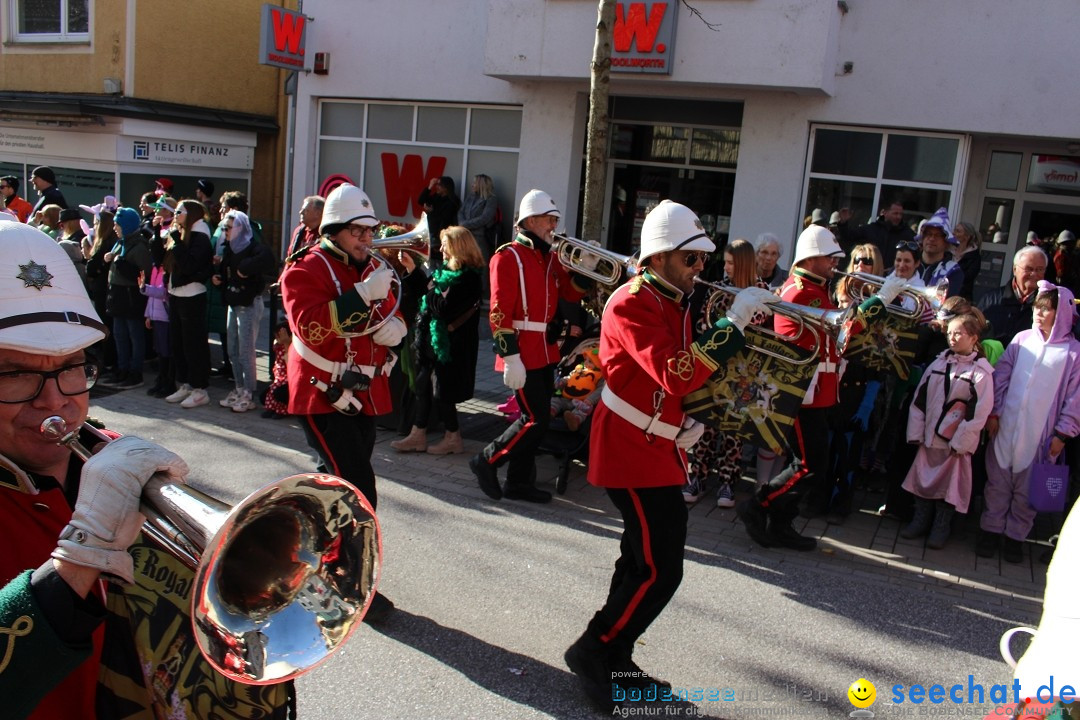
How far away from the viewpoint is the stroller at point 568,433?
686 cm

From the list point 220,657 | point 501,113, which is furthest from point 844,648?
point 501,113

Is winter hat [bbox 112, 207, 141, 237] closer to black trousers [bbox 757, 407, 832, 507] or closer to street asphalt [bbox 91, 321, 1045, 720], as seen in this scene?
street asphalt [bbox 91, 321, 1045, 720]

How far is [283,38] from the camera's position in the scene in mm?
13922

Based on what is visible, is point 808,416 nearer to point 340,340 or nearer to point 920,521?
point 920,521

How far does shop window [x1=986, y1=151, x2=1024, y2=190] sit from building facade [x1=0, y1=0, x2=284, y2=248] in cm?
1158

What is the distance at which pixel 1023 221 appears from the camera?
428 inches

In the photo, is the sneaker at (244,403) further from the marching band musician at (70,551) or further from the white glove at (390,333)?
the marching band musician at (70,551)

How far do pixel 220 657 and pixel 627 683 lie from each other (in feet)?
7.82

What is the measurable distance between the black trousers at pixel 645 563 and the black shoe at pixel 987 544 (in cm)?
315

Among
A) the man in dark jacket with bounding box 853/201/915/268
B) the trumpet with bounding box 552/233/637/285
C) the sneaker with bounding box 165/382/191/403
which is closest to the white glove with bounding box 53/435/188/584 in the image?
the trumpet with bounding box 552/233/637/285

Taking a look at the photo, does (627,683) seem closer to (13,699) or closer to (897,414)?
(13,699)

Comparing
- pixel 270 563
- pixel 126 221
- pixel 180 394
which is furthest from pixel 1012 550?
pixel 126 221

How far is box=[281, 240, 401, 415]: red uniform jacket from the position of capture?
443cm

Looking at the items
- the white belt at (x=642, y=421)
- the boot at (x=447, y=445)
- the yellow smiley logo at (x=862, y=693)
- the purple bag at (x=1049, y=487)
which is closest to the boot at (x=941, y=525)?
the purple bag at (x=1049, y=487)
